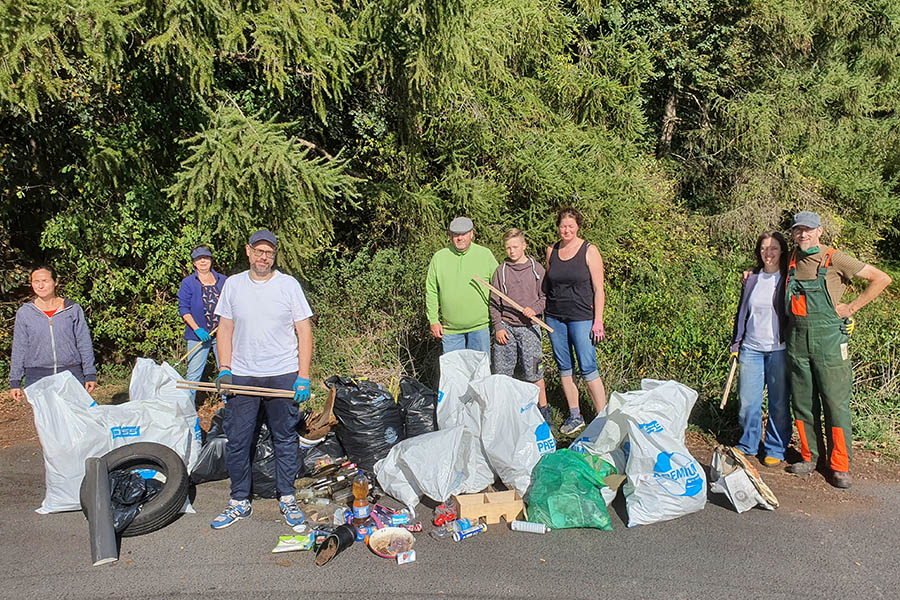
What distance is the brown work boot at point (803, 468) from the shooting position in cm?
470

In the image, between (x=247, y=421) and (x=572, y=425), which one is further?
(x=572, y=425)

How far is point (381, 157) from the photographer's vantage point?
8.53 metres

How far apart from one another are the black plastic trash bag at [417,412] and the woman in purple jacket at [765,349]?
2.38 meters

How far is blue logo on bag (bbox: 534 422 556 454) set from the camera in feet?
14.9

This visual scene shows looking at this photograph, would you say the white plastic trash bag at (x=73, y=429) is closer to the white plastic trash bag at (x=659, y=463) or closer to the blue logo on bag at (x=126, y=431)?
the blue logo on bag at (x=126, y=431)

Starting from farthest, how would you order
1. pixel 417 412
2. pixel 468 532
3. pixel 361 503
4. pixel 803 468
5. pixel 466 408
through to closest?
1. pixel 417 412
2. pixel 466 408
3. pixel 803 468
4. pixel 361 503
5. pixel 468 532

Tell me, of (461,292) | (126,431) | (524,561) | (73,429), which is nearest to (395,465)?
(524,561)

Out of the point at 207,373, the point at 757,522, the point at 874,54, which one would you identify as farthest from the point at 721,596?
the point at 874,54

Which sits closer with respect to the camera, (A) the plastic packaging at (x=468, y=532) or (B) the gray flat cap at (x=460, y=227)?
(A) the plastic packaging at (x=468, y=532)

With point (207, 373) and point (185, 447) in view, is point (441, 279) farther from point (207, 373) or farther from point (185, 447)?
point (207, 373)

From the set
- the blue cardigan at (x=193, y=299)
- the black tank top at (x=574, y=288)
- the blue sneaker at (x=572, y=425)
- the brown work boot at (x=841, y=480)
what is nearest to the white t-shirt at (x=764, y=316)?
the brown work boot at (x=841, y=480)

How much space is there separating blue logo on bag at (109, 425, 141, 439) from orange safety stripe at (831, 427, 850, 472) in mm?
4855

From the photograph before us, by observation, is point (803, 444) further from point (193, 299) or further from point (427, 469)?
point (193, 299)

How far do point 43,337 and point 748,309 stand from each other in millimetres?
5342
